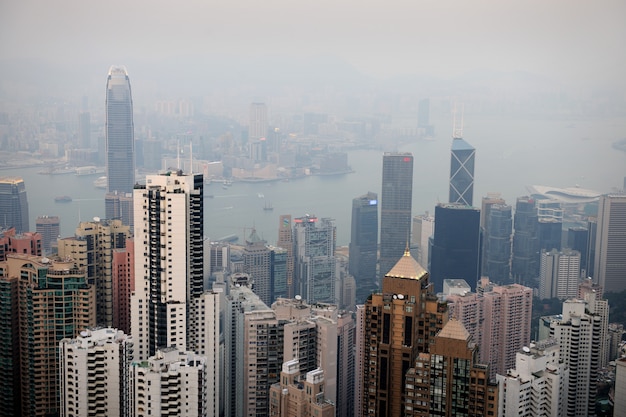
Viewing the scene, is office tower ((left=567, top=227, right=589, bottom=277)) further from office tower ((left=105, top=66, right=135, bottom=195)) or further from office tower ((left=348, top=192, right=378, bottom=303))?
office tower ((left=105, top=66, right=135, bottom=195))

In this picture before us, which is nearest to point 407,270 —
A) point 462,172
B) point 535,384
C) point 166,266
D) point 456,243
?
point 535,384

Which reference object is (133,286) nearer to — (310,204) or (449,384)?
(449,384)

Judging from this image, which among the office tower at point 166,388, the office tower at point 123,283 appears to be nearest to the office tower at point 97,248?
the office tower at point 123,283

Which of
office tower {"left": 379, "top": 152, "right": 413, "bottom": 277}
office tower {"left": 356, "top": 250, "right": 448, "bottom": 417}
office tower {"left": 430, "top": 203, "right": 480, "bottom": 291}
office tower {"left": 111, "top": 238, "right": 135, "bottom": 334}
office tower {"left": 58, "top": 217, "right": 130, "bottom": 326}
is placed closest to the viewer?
office tower {"left": 356, "top": 250, "right": 448, "bottom": 417}

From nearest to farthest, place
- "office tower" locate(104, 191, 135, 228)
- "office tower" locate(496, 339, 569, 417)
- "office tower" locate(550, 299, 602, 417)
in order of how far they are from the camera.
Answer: "office tower" locate(496, 339, 569, 417)
"office tower" locate(550, 299, 602, 417)
"office tower" locate(104, 191, 135, 228)

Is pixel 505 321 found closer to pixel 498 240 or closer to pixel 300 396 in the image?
pixel 498 240

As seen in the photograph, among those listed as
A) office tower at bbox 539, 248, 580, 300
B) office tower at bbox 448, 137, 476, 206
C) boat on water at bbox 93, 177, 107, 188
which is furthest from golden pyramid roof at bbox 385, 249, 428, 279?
office tower at bbox 448, 137, 476, 206
